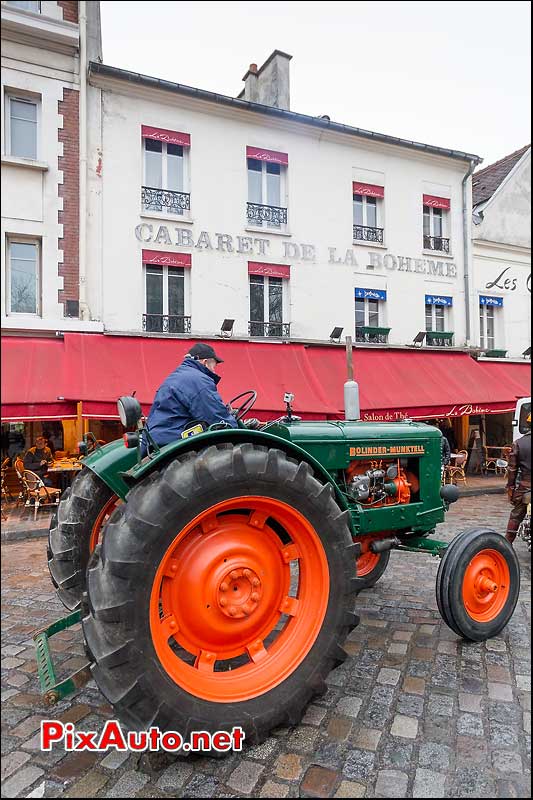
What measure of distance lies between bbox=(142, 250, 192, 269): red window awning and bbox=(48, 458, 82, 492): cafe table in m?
4.38

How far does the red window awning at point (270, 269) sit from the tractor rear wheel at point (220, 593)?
376 inches

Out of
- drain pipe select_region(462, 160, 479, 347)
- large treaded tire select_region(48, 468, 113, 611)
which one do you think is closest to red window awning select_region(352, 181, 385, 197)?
drain pipe select_region(462, 160, 479, 347)

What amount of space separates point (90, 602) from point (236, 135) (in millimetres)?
11585

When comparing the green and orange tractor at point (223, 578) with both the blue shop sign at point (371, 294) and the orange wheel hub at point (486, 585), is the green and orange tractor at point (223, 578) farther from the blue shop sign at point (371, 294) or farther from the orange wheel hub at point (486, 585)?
the blue shop sign at point (371, 294)

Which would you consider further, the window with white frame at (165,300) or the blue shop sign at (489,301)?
the blue shop sign at (489,301)

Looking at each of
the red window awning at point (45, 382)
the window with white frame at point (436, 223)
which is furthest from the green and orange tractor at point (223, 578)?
the window with white frame at point (436, 223)

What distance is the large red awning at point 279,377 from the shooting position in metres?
8.84

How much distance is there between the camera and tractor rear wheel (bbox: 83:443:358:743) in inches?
85.0

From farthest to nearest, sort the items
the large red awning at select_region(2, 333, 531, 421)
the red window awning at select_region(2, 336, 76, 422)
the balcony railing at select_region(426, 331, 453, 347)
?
the balcony railing at select_region(426, 331, 453, 347), the large red awning at select_region(2, 333, 531, 421), the red window awning at select_region(2, 336, 76, 422)

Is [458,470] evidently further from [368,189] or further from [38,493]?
[38,493]

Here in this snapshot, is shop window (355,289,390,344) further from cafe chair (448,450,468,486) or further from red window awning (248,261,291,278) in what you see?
cafe chair (448,450,468,486)

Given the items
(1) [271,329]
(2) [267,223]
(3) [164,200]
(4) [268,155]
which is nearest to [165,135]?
(3) [164,200]

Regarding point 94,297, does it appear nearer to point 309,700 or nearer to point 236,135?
point 236,135

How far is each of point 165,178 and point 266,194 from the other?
2.37 metres
